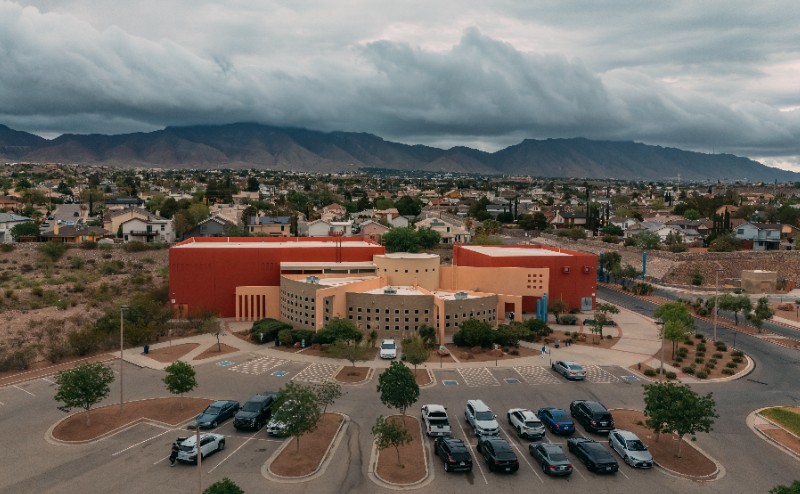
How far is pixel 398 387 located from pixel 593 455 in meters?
8.98

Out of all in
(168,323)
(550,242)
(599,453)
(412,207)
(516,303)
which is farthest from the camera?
(412,207)

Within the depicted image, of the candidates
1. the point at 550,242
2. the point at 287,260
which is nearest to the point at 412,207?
the point at 550,242

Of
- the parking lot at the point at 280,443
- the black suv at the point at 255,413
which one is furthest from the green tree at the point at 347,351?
the black suv at the point at 255,413

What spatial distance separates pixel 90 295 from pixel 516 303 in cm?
4388

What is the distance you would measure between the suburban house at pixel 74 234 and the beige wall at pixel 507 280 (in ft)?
208

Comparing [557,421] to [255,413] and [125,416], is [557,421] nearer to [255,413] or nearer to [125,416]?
[255,413]

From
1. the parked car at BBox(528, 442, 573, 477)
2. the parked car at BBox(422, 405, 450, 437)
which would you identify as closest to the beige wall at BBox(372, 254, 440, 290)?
the parked car at BBox(422, 405, 450, 437)

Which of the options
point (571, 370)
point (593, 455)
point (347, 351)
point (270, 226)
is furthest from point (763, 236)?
point (593, 455)

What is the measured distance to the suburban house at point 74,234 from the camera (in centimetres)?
8894

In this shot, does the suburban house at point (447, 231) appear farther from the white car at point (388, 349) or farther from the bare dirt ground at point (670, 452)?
the bare dirt ground at point (670, 452)

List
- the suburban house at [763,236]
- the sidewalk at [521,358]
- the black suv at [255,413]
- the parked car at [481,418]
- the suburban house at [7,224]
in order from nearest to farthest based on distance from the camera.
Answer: the parked car at [481,418] → the black suv at [255,413] → the sidewalk at [521,358] → the suburban house at [7,224] → the suburban house at [763,236]

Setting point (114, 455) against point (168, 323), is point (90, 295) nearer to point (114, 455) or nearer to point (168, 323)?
point (168, 323)

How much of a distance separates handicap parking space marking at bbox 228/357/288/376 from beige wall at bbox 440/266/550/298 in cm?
2209

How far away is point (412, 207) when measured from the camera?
13338 cm
